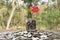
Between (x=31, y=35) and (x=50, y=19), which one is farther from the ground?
(x=50, y=19)

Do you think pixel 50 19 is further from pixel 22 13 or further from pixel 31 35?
pixel 31 35

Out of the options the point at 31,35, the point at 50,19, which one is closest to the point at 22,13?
the point at 50,19

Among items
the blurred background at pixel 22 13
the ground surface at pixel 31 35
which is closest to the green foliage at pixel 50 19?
the blurred background at pixel 22 13

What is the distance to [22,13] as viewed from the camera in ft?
19.9

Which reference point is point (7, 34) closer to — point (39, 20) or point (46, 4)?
point (39, 20)

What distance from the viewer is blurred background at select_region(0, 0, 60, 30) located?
5.74 metres

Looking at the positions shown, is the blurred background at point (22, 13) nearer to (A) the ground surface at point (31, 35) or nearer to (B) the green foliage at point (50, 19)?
(B) the green foliage at point (50, 19)

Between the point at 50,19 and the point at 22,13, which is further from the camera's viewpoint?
the point at 22,13

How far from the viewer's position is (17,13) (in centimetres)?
613

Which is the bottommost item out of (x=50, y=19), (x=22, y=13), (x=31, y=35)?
(x=31, y=35)

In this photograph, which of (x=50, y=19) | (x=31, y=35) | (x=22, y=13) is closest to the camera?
(x=31, y=35)

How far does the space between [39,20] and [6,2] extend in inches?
44.8

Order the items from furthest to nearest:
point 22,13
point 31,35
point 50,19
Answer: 1. point 22,13
2. point 50,19
3. point 31,35

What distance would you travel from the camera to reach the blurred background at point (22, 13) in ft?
18.8
